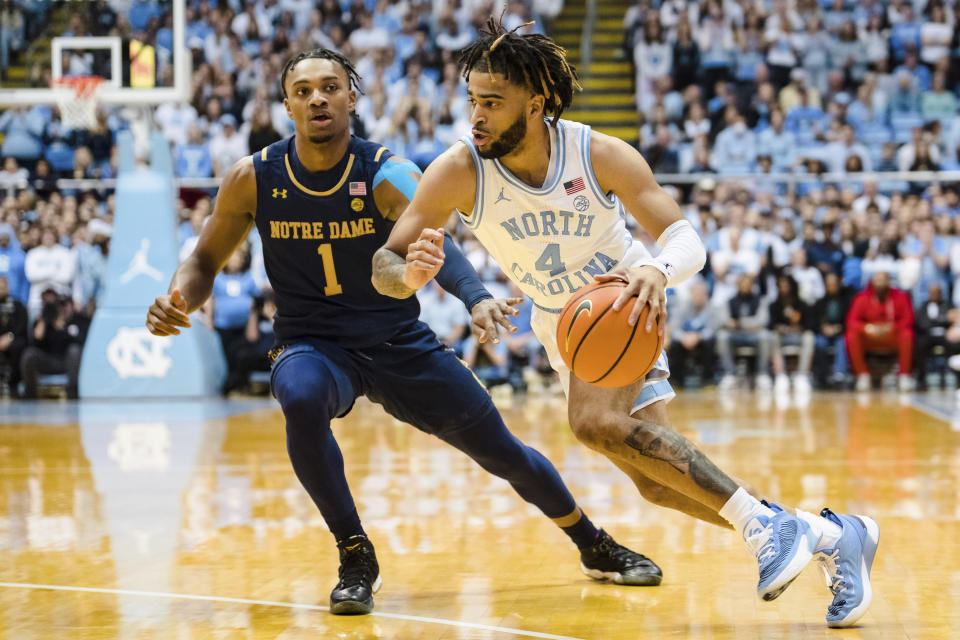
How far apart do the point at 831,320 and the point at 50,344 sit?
30.6 ft

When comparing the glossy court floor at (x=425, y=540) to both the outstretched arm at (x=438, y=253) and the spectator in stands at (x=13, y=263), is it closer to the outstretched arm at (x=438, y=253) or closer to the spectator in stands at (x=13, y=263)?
the outstretched arm at (x=438, y=253)

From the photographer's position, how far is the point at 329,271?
4.46m

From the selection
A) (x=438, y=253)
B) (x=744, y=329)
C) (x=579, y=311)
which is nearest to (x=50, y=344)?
(x=744, y=329)

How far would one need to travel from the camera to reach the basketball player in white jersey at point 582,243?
3.81 meters

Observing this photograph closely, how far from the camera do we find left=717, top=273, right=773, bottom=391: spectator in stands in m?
14.1

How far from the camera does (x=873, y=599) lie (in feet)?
13.8

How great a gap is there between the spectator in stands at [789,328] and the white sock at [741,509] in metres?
10.4

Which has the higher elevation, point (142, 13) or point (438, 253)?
point (142, 13)

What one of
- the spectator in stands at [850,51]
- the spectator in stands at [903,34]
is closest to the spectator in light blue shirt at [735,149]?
the spectator in stands at [850,51]

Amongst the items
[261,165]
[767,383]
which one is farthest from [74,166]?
[261,165]

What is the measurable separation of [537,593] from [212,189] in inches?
508

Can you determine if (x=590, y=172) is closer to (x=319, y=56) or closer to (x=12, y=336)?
→ (x=319, y=56)

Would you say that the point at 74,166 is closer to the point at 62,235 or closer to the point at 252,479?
the point at 62,235

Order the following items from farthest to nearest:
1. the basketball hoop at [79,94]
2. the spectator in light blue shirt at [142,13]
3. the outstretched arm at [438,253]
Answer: the spectator in light blue shirt at [142,13] → the basketball hoop at [79,94] → the outstretched arm at [438,253]
